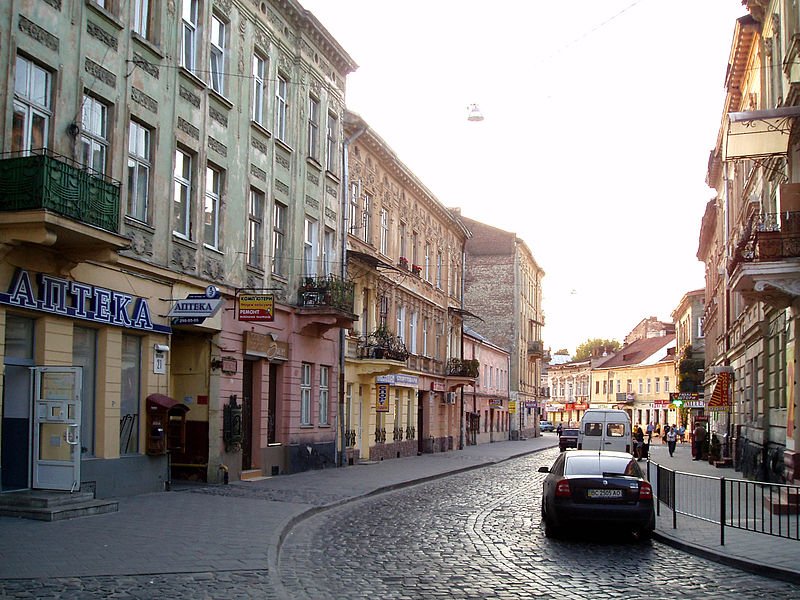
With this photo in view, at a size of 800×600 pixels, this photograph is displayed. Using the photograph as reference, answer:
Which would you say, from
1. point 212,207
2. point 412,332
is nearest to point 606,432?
point 412,332

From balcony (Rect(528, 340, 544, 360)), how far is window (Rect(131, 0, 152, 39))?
59988 millimetres

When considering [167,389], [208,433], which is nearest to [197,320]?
[167,389]

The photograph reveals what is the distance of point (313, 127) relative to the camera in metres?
27.7

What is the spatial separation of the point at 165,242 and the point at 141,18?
447cm

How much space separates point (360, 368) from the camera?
105 feet

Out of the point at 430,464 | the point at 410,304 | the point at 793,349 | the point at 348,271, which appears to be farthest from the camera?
the point at 410,304

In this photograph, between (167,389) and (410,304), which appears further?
(410,304)

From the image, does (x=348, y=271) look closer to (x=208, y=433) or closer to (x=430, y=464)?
(x=430, y=464)

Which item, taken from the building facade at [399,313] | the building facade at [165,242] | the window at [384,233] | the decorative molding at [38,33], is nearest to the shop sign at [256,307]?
the building facade at [165,242]

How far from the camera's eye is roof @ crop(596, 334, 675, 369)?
95.8 m

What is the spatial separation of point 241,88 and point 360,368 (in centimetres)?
1241

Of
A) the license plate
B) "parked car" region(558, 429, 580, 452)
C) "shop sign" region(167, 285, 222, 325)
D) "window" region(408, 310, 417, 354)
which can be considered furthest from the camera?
"parked car" region(558, 429, 580, 452)

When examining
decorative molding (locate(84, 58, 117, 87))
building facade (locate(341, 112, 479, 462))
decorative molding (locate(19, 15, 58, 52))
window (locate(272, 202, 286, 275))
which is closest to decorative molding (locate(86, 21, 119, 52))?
decorative molding (locate(84, 58, 117, 87))

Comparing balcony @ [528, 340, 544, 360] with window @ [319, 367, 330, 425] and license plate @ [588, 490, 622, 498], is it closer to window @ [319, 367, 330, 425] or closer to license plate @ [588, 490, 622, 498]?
window @ [319, 367, 330, 425]
